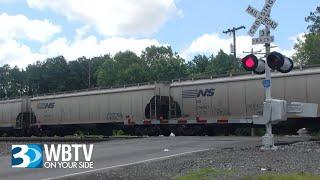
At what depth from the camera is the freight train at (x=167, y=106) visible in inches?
955

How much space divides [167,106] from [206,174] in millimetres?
20134

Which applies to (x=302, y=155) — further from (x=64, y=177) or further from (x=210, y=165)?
(x=64, y=177)

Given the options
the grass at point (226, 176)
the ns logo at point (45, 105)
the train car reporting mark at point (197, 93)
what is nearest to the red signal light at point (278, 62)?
the grass at point (226, 176)

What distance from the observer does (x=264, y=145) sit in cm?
1409

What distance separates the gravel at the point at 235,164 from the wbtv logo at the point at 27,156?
135cm

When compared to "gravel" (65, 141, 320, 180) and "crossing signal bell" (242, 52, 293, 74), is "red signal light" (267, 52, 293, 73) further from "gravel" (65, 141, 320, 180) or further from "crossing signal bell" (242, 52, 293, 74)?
Result: "gravel" (65, 141, 320, 180)

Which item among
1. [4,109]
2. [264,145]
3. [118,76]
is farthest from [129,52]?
[264,145]

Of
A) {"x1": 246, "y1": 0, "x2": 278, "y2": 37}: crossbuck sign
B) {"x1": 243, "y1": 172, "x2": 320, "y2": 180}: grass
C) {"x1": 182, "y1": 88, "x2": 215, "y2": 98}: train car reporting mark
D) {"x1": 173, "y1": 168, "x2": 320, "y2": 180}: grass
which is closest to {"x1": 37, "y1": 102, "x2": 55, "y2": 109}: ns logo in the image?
{"x1": 182, "y1": 88, "x2": 215, "y2": 98}: train car reporting mark

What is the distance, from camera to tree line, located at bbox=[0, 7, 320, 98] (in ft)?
280

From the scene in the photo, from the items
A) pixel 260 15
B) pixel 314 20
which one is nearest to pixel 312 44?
pixel 314 20

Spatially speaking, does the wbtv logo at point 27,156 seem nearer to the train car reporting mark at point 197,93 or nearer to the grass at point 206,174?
the grass at point 206,174

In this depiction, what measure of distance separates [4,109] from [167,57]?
58947 mm

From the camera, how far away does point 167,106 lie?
30.3 metres

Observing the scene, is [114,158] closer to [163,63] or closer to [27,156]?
[27,156]
